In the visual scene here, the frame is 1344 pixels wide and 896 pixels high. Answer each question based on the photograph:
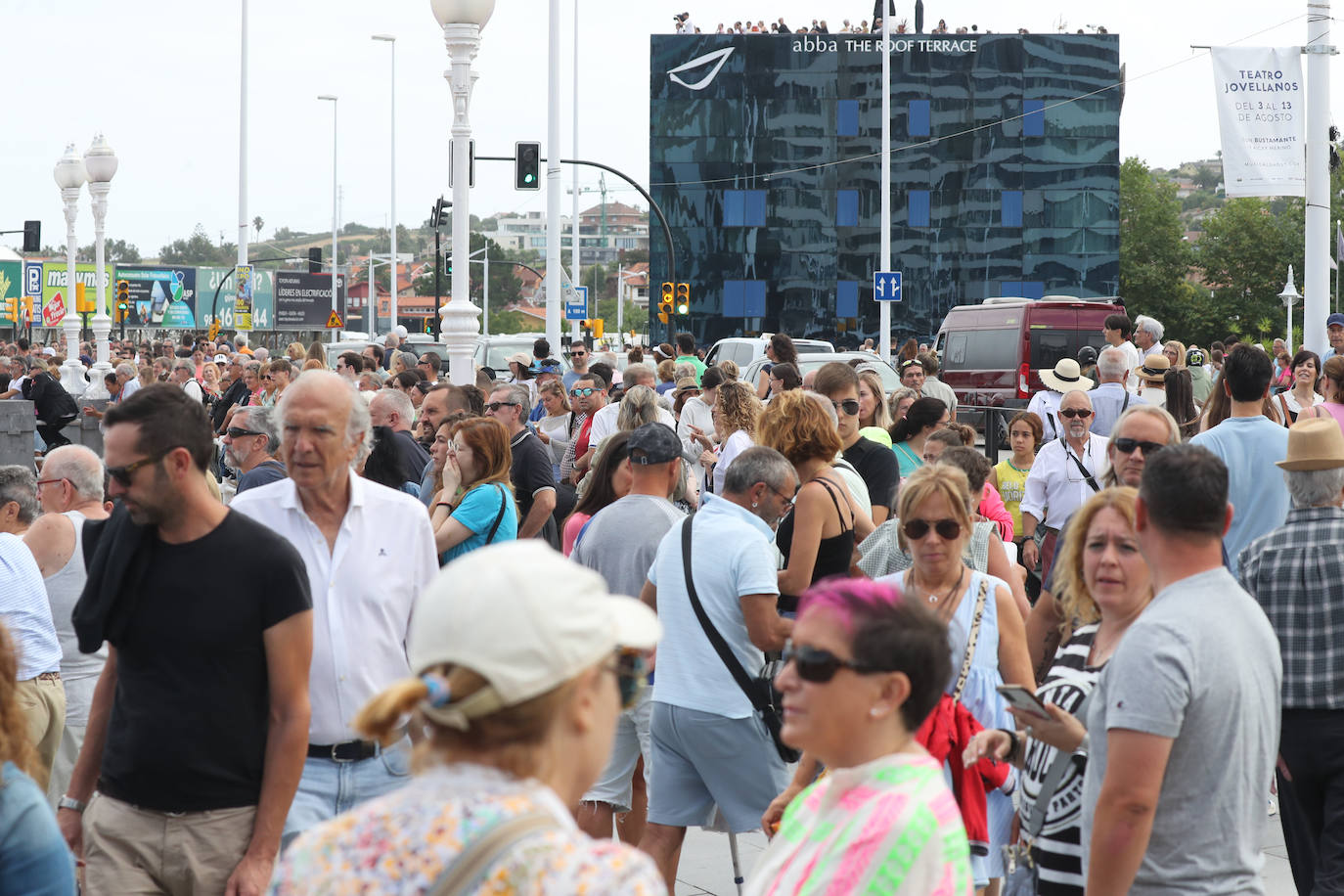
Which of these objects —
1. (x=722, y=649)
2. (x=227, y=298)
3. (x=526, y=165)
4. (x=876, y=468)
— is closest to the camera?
(x=722, y=649)

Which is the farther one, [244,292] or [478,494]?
[244,292]

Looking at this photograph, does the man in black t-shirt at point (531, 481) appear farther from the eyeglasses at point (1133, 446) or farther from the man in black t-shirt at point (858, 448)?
the eyeglasses at point (1133, 446)

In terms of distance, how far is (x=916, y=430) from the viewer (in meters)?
8.27

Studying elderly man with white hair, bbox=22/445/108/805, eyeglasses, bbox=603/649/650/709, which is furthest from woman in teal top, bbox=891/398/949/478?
eyeglasses, bbox=603/649/650/709

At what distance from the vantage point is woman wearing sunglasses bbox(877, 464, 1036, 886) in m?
4.42

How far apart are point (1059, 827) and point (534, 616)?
2287 mm

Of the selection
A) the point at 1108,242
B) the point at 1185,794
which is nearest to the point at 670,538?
the point at 1185,794

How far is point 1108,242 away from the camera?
5403cm

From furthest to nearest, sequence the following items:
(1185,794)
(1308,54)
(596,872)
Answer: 1. (1308,54)
2. (1185,794)
3. (596,872)

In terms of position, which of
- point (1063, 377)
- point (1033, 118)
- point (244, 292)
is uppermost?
point (1033, 118)

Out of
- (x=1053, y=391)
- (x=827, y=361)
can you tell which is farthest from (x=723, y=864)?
(x=827, y=361)

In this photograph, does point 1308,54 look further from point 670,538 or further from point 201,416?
point 201,416

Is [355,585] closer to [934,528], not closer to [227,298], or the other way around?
[934,528]

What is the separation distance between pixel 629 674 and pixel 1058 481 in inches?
273
